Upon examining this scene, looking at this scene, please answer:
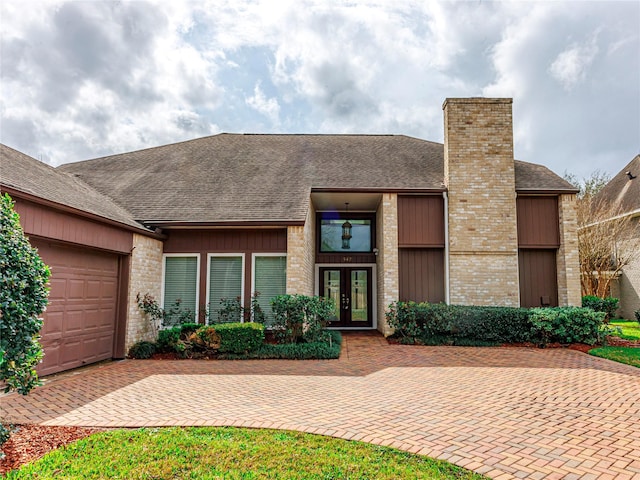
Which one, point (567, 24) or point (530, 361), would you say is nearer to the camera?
point (530, 361)

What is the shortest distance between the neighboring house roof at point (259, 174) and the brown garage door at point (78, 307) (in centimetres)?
235

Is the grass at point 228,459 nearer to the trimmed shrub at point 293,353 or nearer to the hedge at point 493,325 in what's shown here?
the trimmed shrub at point 293,353

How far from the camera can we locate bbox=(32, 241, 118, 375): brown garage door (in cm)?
688

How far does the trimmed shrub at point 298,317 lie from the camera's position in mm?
9375

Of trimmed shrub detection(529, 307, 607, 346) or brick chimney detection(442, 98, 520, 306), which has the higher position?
brick chimney detection(442, 98, 520, 306)

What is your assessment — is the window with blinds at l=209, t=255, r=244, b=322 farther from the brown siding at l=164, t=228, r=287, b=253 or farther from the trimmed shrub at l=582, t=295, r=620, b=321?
the trimmed shrub at l=582, t=295, r=620, b=321

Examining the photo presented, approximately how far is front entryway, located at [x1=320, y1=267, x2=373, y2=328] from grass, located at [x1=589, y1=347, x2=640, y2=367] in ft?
22.2

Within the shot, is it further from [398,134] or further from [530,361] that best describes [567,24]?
[530,361]

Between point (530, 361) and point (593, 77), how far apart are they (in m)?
11.0

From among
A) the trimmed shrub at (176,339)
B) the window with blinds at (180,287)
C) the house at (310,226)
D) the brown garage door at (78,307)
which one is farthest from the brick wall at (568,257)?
the brown garage door at (78,307)

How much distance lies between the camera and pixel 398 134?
16.9 metres

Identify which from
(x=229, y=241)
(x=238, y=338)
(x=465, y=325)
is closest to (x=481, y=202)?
(x=465, y=325)

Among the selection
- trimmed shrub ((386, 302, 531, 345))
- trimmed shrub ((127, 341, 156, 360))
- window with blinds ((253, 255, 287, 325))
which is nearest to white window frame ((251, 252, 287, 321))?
window with blinds ((253, 255, 287, 325))

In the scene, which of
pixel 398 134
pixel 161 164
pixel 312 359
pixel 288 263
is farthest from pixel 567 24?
pixel 161 164
